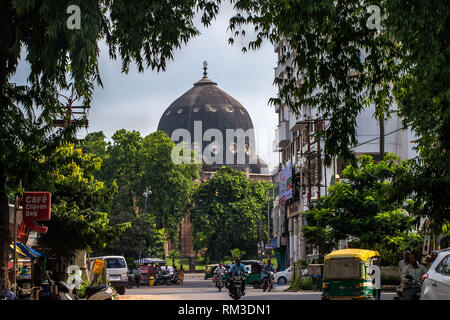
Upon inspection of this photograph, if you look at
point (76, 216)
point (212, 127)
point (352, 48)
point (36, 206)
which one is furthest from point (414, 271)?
point (212, 127)

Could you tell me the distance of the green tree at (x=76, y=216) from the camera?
25594 millimetres

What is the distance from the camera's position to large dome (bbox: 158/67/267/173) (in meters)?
124

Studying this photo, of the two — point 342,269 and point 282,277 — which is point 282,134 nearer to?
point 282,277

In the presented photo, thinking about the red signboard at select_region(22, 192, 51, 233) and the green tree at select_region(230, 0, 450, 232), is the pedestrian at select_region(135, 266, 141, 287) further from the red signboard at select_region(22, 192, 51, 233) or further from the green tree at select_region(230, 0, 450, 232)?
the green tree at select_region(230, 0, 450, 232)

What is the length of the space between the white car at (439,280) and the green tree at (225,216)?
6273 cm

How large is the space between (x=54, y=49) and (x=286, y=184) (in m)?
48.4

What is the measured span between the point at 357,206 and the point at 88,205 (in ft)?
38.0

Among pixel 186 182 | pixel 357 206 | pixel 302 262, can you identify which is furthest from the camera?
pixel 186 182

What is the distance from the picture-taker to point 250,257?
81.6 meters

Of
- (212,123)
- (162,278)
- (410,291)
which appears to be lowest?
(162,278)

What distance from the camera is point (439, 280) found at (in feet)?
38.6

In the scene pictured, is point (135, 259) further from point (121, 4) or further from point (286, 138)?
point (121, 4)

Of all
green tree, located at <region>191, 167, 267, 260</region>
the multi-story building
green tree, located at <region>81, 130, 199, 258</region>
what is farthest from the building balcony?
green tree, located at <region>191, 167, 267, 260</region>
